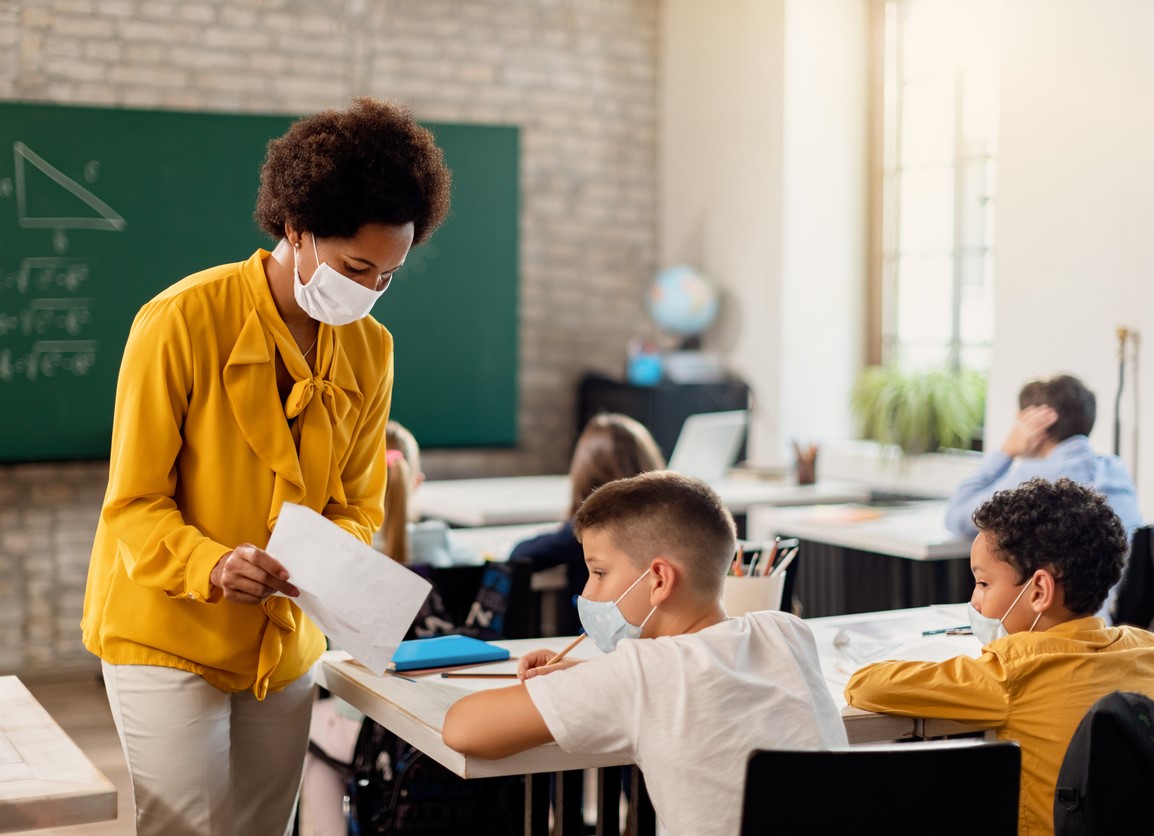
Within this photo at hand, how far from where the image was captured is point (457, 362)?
5855mm

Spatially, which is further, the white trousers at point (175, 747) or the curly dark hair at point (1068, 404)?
the curly dark hair at point (1068, 404)

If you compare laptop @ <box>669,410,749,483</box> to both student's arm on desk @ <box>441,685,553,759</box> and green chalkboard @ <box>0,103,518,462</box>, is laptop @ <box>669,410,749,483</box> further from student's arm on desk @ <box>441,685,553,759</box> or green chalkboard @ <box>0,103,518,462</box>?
student's arm on desk @ <box>441,685,553,759</box>

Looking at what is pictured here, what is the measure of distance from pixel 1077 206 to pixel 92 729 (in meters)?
3.76

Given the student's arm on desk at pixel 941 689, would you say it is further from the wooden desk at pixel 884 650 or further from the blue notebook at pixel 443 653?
the blue notebook at pixel 443 653

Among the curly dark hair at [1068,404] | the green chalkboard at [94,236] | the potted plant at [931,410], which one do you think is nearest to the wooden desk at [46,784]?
the curly dark hair at [1068,404]

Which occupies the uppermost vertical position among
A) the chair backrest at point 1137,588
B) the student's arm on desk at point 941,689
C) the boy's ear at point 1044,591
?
the boy's ear at point 1044,591

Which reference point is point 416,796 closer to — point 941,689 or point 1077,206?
point 941,689

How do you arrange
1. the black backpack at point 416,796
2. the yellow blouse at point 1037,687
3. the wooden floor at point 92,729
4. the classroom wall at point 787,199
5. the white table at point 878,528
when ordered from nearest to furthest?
the yellow blouse at point 1037,687 < the black backpack at point 416,796 < the wooden floor at point 92,729 < the white table at point 878,528 < the classroom wall at point 787,199

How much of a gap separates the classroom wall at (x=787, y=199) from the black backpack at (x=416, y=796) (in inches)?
140

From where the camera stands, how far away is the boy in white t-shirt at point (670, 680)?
162cm

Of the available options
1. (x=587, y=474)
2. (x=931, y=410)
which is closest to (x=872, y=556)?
(x=931, y=410)

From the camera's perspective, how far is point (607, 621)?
1816 millimetres

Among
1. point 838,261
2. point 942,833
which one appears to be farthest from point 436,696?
point 838,261

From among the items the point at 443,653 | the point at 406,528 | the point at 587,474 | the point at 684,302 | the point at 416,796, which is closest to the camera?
the point at 443,653
